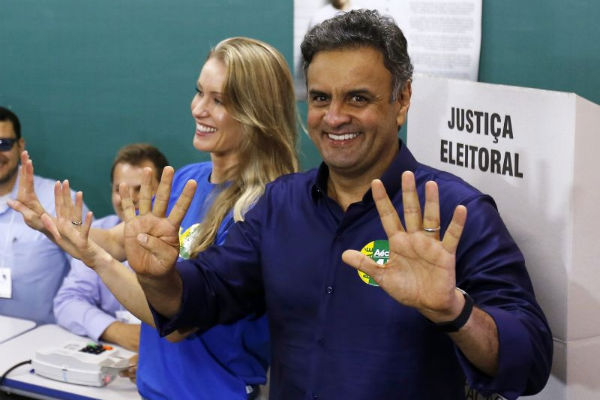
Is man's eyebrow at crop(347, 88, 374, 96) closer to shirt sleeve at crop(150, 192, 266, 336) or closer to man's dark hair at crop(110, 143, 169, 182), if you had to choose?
shirt sleeve at crop(150, 192, 266, 336)

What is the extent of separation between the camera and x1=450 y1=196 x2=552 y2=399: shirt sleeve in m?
1.44

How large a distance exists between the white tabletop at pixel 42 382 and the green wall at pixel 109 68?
1.16 m

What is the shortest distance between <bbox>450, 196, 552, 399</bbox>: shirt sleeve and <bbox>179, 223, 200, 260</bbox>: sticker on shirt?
85cm

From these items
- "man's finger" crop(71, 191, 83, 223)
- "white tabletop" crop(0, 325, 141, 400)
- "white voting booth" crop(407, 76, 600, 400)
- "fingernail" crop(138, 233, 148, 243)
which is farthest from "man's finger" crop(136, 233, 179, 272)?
"white tabletop" crop(0, 325, 141, 400)

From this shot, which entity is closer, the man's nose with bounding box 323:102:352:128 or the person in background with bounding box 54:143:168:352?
the man's nose with bounding box 323:102:352:128

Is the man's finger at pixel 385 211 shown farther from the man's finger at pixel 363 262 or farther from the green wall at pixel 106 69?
the green wall at pixel 106 69

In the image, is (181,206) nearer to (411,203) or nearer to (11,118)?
(411,203)

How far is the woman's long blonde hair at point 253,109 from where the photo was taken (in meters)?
Result: 2.20

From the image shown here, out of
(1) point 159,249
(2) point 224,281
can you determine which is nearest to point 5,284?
(2) point 224,281

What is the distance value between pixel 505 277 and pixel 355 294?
1.03 ft

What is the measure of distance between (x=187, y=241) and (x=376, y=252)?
703 mm

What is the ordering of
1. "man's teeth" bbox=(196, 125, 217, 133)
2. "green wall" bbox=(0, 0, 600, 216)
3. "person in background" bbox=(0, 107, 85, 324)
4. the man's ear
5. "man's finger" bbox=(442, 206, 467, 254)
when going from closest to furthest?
"man's finger" bbox=(442, 206, 467, 254) < the man's ear < "man's teeth" bbox=(196, 125, 217, 133) < "green wall" bbox=(0, 0, 600, 216) < "person in background" bbox=(0, 107, 85, 324)

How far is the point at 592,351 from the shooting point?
71.3 inches

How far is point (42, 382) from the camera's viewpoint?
2.75 meters
